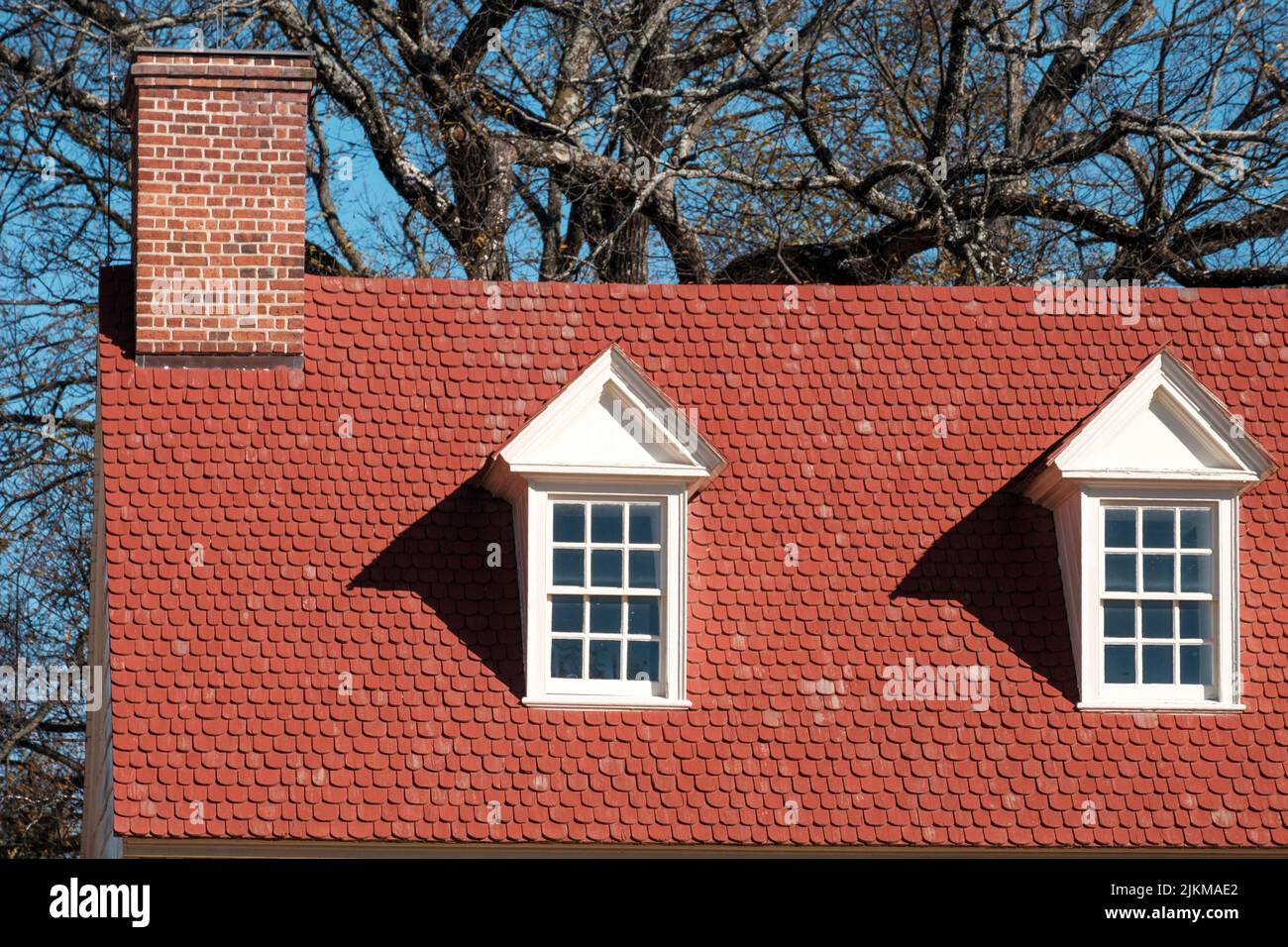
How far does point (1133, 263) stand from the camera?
26.9m

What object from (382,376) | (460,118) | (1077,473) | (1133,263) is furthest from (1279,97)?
(382,376)

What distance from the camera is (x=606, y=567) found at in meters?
15.1

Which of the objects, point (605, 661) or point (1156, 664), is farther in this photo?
point (1156, 664)

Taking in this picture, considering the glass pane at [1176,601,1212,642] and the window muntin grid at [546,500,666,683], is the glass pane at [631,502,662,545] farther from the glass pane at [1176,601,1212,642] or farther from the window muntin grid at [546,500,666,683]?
the glass pane at [1176,601,1212,642]

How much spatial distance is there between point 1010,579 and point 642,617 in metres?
2.70

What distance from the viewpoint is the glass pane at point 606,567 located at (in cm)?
1509

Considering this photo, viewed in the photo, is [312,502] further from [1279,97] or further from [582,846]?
[1279,97]

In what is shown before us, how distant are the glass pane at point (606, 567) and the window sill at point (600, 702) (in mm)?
848

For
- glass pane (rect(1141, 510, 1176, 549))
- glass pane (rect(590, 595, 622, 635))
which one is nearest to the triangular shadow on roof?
glass pane (rect(590, 595, 622, 635))

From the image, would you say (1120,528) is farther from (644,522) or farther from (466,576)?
(466,576)

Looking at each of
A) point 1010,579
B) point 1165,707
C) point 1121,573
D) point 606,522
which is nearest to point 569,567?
point 606,522

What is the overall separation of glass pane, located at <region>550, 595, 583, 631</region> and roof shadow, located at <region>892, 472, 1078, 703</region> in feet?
7.59

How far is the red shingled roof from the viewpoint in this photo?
1432 cm

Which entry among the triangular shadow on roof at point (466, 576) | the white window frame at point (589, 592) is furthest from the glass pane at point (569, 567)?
the triangular shadow on roof at point (466, 576)
